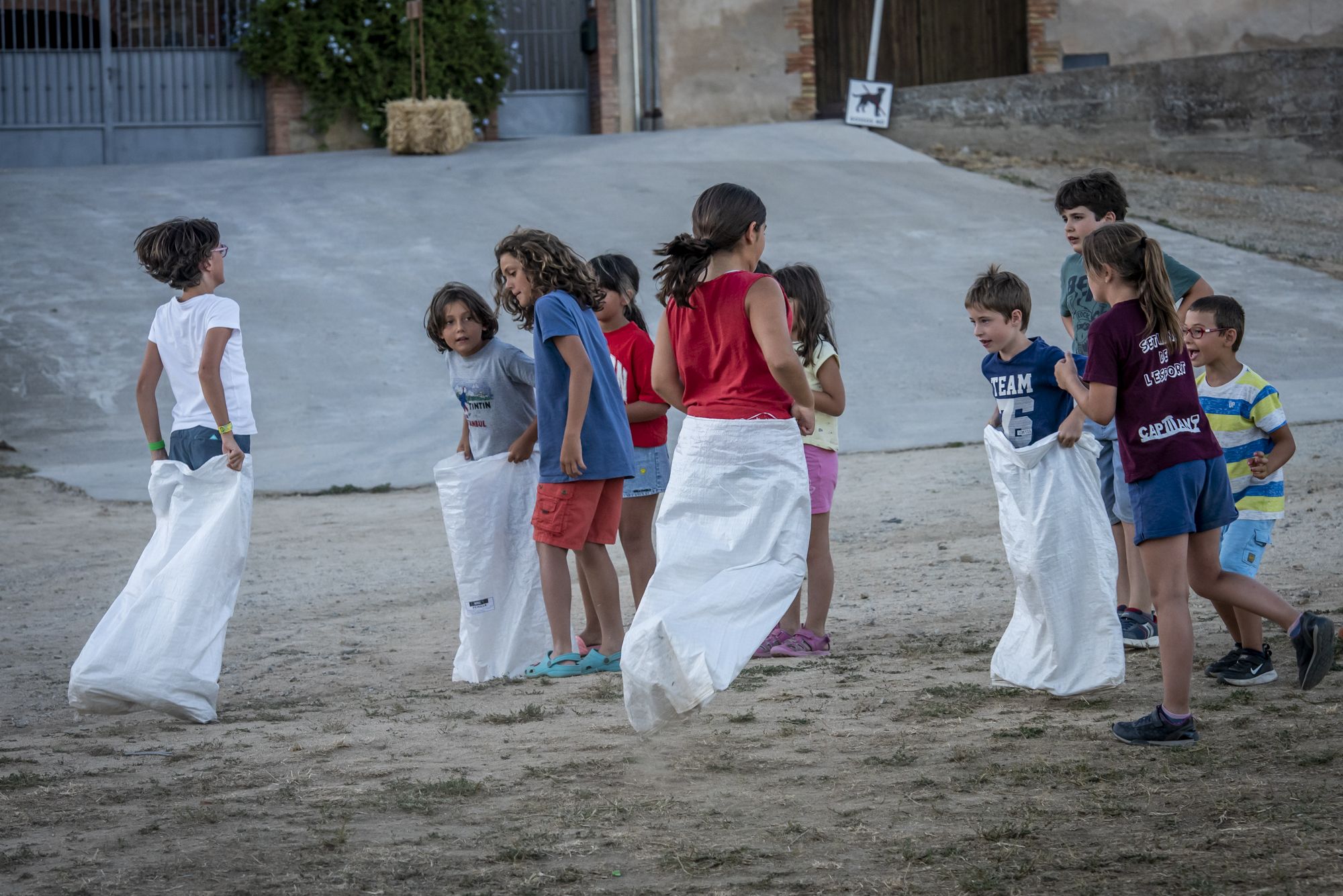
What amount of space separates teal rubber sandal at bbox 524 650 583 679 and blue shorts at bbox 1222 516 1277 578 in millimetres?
1989

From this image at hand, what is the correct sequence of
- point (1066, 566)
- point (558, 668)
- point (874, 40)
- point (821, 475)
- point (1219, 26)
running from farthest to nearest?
1. point (1219, 26)
2. point (874, 40)
3. point (821, 475)
4. point (558, 668)
5. point (1066, 566)

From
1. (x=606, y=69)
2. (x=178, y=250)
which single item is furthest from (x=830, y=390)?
(x=606, y=69)

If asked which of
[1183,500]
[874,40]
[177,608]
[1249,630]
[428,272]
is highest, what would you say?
[874,40]

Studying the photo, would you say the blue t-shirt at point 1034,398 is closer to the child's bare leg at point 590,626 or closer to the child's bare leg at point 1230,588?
the child's bare leg at point 1230,588

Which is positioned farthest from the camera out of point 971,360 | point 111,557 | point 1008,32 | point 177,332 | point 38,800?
point 1008,32

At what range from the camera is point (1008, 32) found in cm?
2059

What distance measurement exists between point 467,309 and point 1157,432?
2.17m

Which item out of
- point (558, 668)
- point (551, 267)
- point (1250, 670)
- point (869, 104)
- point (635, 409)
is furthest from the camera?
point (869, 104)

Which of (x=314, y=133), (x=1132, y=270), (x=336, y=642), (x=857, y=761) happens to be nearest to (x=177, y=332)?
(x=336, y=642)

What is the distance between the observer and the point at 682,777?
330 centimetres

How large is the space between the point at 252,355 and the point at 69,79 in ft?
30.3

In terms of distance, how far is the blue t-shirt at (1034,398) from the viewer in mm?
4012

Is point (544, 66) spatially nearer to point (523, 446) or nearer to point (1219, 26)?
point (1219, 26)

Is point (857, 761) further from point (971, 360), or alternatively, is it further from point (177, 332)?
point (971, 360)
